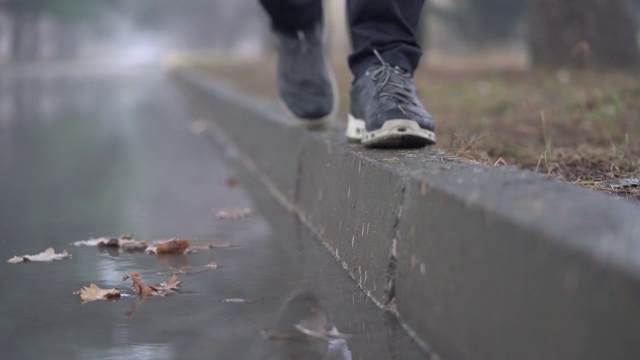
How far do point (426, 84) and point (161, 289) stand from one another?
663 centimetres

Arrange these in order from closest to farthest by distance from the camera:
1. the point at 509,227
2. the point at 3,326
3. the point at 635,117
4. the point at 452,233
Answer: the point at 509,227
the point at 452,233
the point at 3,326
the point at 635,117

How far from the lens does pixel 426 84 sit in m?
9.43

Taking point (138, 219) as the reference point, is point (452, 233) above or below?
above

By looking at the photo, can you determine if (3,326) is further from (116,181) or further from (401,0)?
(116,181)

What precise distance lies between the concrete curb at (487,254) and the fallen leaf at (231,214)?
3.46 feet

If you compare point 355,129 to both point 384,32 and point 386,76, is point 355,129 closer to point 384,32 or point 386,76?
point 386,76

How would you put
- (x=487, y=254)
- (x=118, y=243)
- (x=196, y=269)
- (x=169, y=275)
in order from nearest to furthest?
(x=487, y=254) → (x=169, y=275) → (x=196, y=269) → (x=118, y=243)

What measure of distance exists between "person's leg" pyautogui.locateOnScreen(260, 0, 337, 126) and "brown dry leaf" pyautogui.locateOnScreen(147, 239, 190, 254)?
3.41 feet

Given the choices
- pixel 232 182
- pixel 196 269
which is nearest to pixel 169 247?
pixel 196 269

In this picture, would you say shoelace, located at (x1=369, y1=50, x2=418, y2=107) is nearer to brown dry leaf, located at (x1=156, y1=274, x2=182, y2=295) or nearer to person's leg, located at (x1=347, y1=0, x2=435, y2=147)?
person's leg, located at (x1=347, y1=0, x2=435, y2=147)

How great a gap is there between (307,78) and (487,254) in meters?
2.61

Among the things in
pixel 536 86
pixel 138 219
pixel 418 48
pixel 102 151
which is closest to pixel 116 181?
pixel 138 219

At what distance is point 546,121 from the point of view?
17.8ft

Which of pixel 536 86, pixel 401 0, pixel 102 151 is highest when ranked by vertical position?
pixel 401 0
